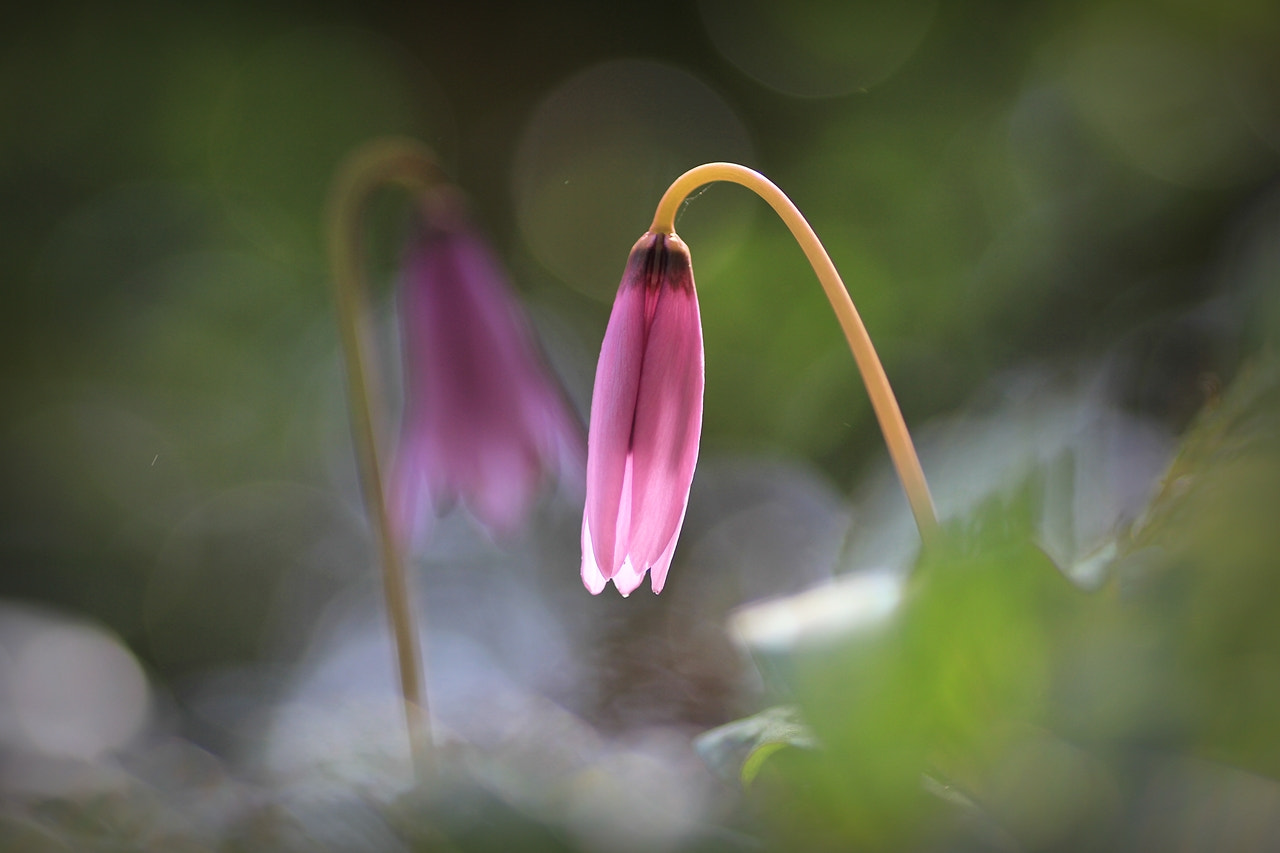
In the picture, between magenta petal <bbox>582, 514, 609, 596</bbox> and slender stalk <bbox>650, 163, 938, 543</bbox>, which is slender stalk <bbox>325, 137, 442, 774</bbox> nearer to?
magenta petal <bbox>582, 514, 609, 596</bbox>

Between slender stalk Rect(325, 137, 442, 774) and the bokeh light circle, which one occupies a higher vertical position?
the bokeh light circle

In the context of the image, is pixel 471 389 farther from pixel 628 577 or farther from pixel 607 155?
pixel 607 155

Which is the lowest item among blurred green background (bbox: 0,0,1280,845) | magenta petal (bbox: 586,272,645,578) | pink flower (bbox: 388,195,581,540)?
magenta petal (bbox: 586,272,645,578)

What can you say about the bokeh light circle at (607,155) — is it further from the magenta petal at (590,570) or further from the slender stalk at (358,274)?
the magenta petal at (590,570)

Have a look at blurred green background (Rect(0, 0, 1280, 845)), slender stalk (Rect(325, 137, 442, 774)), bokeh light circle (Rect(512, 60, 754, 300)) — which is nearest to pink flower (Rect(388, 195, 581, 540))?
slender stalk (Rect(325, 137, 442, 774))

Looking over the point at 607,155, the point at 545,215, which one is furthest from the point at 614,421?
the point at 607,155

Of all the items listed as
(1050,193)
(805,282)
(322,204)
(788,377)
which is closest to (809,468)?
(788,377)

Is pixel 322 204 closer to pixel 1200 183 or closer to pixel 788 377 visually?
pixel 788 377

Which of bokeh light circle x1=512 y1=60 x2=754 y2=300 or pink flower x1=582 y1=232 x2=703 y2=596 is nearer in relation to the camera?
pink flower x1=582 y1=232 x2=703 y2=596
